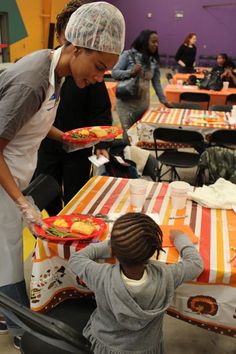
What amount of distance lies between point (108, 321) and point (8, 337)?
1.02m

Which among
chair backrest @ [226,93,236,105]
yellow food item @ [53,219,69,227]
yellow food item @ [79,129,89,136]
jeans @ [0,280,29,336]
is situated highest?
yellow food item @ [79,129,89,136]

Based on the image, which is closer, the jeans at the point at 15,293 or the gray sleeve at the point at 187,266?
the gray sleeve at the point at 187,266

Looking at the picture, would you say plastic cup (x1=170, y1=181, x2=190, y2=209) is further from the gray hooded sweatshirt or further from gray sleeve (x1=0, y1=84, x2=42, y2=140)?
gray sleeve (x1=0, y1=84, x2=42, y2=140)

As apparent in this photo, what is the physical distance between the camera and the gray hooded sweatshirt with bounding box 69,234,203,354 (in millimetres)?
1227

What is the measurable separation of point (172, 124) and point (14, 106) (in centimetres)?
265

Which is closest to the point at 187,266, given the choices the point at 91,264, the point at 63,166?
the point at 91,264

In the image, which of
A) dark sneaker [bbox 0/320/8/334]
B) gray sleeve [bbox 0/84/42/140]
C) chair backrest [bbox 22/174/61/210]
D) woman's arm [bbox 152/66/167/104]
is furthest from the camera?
woman's arm [bbox 152/66/167/104]

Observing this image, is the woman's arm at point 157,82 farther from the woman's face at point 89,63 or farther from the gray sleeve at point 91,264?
the gray sleeve at point 91,264

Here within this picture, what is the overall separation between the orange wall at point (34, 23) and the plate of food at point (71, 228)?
28.4ft

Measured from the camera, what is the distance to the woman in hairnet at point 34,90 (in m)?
1.44

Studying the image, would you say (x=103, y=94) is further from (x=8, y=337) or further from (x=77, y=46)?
(x=8, y=337)

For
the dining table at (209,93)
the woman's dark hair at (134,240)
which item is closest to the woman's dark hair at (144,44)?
the dining table at (209,93)

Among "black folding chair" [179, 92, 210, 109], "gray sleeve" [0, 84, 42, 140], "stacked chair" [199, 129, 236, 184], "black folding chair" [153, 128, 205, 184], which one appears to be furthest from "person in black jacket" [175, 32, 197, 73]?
"gray sleeve" [0, 84, 42, 140]

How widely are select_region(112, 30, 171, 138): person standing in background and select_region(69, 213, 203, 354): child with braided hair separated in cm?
318
